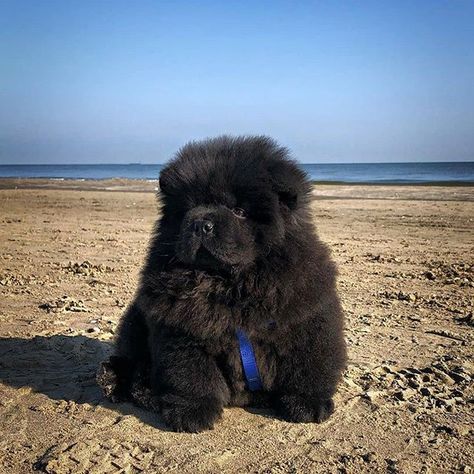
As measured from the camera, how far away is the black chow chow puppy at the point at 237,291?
3.08 metres

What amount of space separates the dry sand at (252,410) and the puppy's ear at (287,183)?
1402 millimetres

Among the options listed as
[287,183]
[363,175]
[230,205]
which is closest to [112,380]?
[230,205]

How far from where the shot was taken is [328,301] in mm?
3357

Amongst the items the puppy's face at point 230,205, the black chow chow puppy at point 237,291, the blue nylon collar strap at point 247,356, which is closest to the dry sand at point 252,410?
the black chow chow puppy at point 237,291

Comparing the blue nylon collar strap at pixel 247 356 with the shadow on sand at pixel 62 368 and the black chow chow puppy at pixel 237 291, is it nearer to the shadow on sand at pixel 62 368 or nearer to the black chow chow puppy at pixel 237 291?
the black chow chow puppy at pixel 237 291

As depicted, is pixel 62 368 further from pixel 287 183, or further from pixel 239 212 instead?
pixel 287 183

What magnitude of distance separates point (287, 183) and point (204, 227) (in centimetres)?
58

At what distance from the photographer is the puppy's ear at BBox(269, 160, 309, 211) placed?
3.13 metres

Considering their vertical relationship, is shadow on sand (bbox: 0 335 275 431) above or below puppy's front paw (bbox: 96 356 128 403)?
below

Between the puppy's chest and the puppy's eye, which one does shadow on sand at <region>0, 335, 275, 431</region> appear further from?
the puppy's eye

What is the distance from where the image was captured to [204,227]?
9.69 feet

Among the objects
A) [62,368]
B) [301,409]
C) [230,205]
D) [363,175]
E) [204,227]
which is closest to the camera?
[204,227]

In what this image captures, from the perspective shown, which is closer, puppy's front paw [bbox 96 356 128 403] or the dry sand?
the dry sand

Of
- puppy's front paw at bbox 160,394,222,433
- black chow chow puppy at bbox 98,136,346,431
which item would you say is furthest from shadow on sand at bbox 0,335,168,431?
black chow chow puppy at bbox 98,136,346,431
